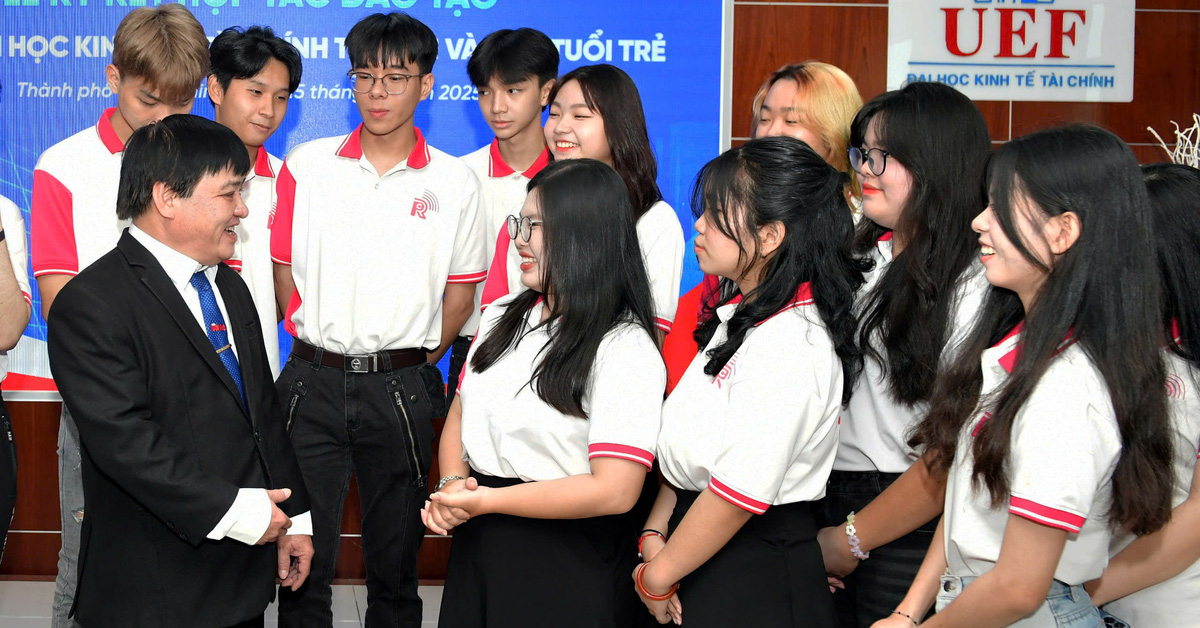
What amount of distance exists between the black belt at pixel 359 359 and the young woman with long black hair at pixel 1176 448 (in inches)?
75.9

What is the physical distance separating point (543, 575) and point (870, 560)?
25.4 inches

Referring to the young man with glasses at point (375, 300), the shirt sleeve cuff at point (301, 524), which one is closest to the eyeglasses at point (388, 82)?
the young man with glasses at point (375, 300)

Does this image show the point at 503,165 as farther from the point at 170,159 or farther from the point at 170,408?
the point at 170,408

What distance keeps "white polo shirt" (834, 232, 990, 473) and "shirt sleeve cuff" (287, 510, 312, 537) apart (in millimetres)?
1171

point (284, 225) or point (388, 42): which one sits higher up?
point (388, 42)

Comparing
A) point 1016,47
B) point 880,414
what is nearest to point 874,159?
point 880,414

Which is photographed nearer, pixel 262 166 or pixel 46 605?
pixel 262 166

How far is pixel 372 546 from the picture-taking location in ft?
9.77

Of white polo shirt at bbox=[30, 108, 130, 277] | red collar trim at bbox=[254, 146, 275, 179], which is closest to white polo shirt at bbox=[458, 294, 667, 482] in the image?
white polo shirt at bbox=[30, 108, 130, 277]

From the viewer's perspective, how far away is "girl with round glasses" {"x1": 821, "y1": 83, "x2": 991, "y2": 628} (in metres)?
1.83

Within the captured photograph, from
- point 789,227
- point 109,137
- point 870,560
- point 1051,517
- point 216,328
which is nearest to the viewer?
point 1051,517

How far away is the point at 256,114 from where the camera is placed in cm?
312

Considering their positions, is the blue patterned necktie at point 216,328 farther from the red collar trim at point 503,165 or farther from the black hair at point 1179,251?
the black hair at point 1179,251

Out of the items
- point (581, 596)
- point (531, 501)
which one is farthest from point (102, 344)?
point (581, 596)
